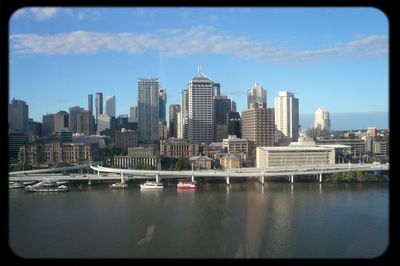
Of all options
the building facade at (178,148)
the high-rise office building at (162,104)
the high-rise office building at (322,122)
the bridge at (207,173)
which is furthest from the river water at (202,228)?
the high-rise office building at (322,122)

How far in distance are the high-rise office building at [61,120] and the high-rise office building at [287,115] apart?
29.8 feet

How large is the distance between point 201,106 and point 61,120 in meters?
6.16

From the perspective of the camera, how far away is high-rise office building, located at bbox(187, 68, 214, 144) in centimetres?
1855

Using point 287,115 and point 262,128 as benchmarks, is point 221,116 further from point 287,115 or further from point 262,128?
point 287,115

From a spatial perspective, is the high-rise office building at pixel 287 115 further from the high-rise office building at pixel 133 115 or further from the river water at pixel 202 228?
the river water at pixel 202 228

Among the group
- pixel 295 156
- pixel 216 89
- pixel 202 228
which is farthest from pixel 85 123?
pixel 202 228

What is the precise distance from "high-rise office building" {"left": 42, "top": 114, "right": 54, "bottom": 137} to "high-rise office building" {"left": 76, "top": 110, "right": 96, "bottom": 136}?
140 centimetres

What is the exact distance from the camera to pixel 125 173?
39.5 feet

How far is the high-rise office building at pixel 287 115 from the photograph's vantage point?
16922mm

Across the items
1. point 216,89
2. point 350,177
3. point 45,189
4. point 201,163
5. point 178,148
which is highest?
point 216,89

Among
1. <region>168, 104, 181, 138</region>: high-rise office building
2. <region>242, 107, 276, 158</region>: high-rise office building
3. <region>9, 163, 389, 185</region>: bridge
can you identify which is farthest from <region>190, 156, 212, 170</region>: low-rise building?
<region>242, 107, 276, 158</region>: high-rise office building

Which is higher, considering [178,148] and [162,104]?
[162,104]

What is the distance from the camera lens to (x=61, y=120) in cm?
1800
